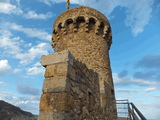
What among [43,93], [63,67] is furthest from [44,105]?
[63,67]

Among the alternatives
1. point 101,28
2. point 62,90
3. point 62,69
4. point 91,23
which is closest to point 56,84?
point 62,90

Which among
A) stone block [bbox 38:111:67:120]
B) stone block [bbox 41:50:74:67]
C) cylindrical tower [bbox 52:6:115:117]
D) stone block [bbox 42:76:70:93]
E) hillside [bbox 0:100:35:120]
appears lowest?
hillside [bbox 0:100:35:120]

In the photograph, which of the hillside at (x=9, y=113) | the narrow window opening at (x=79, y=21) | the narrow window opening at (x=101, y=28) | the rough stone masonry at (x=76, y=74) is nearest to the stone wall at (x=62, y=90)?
the rough stone masonry at (x=76, y=74)

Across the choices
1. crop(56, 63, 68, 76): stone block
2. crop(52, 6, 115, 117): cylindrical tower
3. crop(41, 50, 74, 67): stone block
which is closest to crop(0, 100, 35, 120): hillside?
crop(52, 6, 115, 117): cylindrical tower

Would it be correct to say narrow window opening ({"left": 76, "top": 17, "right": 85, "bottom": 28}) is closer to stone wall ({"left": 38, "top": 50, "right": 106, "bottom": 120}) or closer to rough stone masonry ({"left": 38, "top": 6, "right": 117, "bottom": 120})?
rough stone masonry ({"left": 38, "top": 6, "right": 117, "bottom": 120})

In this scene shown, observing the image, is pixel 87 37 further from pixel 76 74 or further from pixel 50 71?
pixel 50 71

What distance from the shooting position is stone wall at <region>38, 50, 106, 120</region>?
217 cm

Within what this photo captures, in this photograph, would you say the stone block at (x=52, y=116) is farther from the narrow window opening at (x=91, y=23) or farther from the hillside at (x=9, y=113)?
the hillside at (x=9, y=113)

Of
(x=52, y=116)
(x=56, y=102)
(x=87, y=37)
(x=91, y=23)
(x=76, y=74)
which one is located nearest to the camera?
(x=52, y=116)

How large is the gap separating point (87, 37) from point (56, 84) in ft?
16.6

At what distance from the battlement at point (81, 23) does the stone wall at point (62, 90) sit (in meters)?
4.76

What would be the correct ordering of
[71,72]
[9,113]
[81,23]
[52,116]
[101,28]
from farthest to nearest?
[9,113] → [101,28] → [81,23] → [71,72] → [52,116]

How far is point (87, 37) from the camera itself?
7.02 meters

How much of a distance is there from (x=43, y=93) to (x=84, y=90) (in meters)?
1.07
